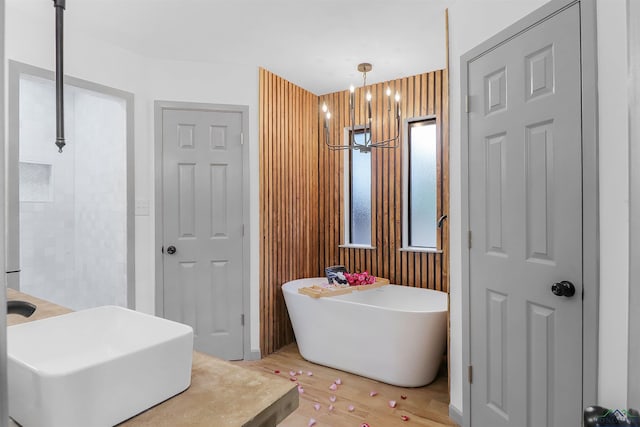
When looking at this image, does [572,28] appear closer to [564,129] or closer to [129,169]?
[564,129]

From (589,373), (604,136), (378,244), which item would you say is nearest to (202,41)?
(378,244)

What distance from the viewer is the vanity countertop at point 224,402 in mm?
683

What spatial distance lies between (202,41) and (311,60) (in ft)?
2.94

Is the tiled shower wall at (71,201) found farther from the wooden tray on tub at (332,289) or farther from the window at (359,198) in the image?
the window at (359,198)

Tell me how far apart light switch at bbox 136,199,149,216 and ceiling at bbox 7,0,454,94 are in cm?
122

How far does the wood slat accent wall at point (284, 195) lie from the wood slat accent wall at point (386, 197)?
0.51 feet

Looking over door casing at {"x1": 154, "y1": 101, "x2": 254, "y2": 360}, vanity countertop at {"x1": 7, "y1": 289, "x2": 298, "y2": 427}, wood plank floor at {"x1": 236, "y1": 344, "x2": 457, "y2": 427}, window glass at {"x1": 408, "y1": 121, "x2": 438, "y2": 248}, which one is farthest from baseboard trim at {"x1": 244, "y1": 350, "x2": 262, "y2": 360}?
vanity countertop at {"x1": 7, "y1": 289, "x2": 298, "y2": 427}

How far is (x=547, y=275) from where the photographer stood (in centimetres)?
169

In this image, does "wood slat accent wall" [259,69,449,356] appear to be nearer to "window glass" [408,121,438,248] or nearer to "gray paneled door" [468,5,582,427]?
"window glass" [408,121,438,248]

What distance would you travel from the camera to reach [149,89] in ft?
10.5

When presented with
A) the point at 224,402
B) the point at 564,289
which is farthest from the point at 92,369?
the point at 564,289

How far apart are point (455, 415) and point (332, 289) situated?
54.3 inches

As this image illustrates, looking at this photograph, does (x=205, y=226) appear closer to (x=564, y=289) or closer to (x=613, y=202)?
(x=564, y=289)

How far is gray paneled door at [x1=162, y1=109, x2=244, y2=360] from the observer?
3.24 m
